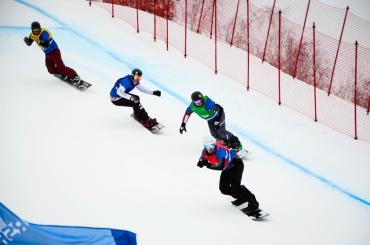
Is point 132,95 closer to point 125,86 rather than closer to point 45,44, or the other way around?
point 125,86

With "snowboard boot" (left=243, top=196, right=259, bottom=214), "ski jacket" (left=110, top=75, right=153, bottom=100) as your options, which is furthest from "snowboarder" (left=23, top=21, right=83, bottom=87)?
"snowboard boot" (left=243, top=196, right=259, bottom=214)

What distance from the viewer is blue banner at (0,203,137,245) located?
570 centimetres

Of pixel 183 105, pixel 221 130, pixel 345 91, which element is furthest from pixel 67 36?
pixel 345 91

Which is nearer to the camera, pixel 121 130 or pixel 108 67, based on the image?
pixel 121 130

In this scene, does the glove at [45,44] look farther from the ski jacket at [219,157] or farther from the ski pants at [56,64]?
the ski jacket at [219,157]

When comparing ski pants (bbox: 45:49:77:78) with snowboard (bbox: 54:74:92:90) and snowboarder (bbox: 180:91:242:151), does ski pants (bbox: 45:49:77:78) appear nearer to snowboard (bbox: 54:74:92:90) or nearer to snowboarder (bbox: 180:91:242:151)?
snowboard (bbox: 54:74:92:90)

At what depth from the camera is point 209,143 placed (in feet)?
27.7

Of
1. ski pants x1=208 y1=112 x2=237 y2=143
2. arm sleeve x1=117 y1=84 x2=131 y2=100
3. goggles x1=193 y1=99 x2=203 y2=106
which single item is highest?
goggles x1=193 y1=99 x2=203 y2=106

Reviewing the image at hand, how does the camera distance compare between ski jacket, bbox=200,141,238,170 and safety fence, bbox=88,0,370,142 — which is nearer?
ski jacket, bbox=200,141,238,170

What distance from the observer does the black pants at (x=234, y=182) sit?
8.74m

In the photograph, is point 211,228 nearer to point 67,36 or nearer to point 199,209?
point 199,209

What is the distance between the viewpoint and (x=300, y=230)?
884 cm

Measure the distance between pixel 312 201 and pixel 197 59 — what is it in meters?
8.21

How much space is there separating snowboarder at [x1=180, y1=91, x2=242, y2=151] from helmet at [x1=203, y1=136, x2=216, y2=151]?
1815mm
